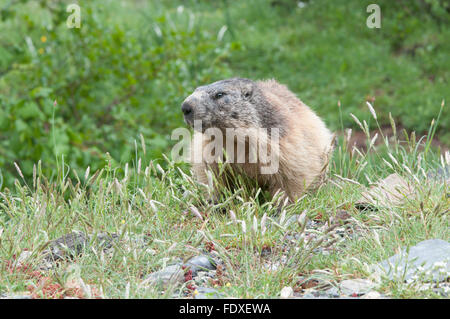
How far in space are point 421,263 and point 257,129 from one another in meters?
1.77

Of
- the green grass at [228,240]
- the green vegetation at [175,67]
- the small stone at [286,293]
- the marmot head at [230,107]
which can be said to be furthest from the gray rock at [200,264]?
the green vegetation at [175,67]

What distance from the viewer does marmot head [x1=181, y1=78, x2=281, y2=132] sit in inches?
169

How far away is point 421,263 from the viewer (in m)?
3.02

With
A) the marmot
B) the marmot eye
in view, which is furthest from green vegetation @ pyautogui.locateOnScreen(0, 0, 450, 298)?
the marmot eye

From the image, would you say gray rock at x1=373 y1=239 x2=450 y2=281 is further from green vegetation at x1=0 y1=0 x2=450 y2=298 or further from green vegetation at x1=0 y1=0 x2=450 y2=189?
green vegetation at x1=0 y1=0 x2=450 y2=189

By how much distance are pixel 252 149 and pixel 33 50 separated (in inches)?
176

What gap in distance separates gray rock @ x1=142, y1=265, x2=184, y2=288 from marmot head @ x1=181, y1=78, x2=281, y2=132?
1.41 meters

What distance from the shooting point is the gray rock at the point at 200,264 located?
10.7 ft


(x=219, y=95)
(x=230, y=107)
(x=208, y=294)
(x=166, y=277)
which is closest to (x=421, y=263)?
(x=208, y=294)

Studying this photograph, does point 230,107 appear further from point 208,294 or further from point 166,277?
point 208,294

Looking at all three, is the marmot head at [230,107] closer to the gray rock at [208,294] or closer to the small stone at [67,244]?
the small stone at [67,244]

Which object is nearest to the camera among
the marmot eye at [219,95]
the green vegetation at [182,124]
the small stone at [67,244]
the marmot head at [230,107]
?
the green vegetation at [182,124]

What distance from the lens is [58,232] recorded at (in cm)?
382
